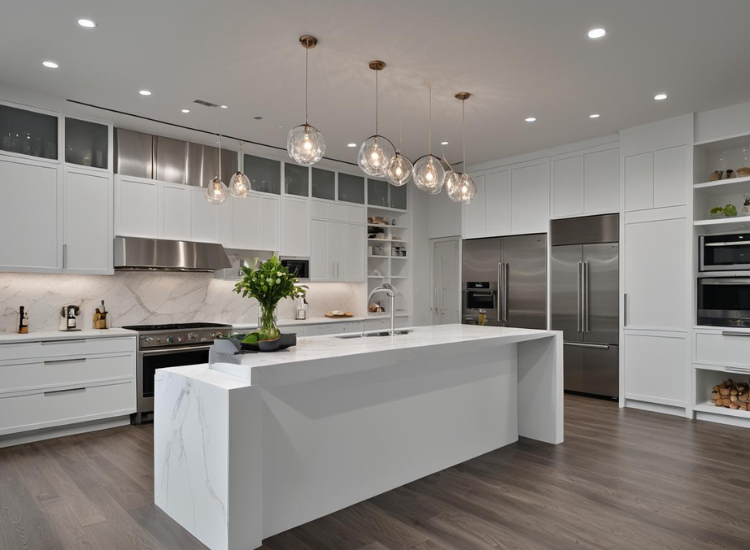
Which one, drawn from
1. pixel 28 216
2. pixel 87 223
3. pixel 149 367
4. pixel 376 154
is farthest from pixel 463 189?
pixel 28 216

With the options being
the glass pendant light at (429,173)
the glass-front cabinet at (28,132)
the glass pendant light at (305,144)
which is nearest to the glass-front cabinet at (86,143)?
the glass-front cabinet at (28,132)

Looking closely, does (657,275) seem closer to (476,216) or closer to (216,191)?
(476,216)

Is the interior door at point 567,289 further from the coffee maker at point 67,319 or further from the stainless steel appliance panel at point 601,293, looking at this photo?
the coffee maker at point 67,319

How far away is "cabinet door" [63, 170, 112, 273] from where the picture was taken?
4.74m

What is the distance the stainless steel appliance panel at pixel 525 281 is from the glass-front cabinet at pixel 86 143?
4.74m

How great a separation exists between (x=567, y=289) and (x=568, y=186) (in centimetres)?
123

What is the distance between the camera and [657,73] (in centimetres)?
405

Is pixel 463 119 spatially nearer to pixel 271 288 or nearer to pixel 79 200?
pixel 271 288

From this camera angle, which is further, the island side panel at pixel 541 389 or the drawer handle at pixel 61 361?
the drawer handle at pixel 61 361

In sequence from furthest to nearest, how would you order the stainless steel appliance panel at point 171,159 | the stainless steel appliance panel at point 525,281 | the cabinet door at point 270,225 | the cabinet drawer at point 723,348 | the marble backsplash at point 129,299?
1. the stainless steel appliance panel at point 525,281
2. the cabinet door at point 270,225
3. the stainless steel appliance panel at point 171,159
4. the marble backsplash at point 129,299
5. the cabinet drawer at point 723,348

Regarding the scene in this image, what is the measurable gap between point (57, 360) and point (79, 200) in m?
1.49

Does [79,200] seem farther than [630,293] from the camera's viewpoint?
No

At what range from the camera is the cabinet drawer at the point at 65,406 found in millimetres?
4172

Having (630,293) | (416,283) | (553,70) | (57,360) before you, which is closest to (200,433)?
(57,360)
